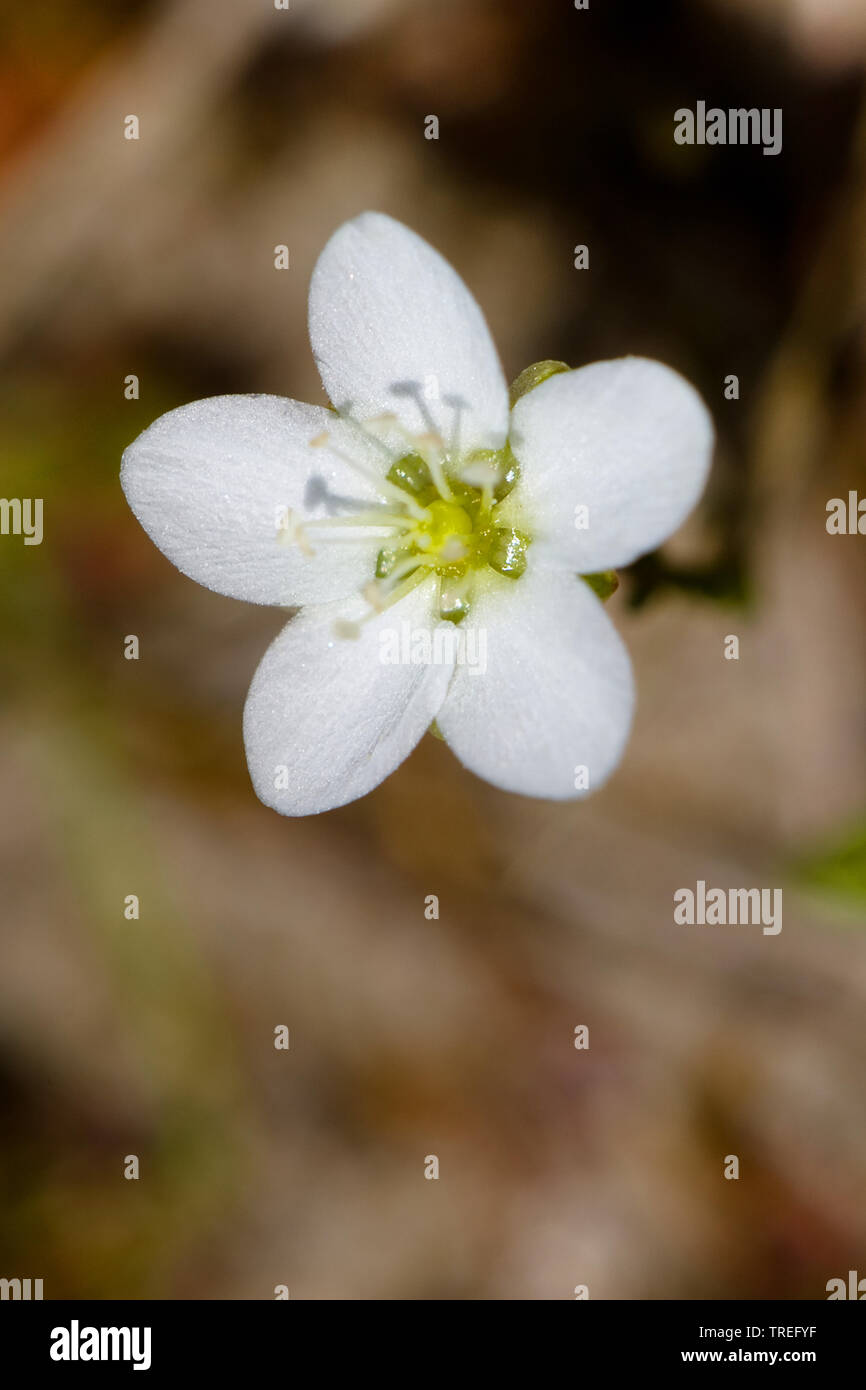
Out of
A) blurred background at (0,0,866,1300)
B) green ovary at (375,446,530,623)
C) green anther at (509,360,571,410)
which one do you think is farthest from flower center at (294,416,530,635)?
blurred background at (0,0,866,1300)

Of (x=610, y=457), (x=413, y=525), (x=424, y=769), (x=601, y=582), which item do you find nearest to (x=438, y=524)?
(x=413, y=525)

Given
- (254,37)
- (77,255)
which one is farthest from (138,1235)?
(254,37)

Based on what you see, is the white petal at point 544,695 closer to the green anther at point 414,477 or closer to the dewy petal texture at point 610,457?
the dewy petal texture at point 610,457

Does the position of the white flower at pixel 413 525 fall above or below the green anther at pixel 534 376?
below

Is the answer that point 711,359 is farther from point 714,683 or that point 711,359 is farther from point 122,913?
point 122,913

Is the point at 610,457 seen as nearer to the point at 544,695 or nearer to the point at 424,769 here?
the point at 544,695

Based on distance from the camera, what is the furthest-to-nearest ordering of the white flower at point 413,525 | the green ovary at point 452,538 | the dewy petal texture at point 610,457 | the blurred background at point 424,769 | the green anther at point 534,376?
the blurred background at point 424,769 → the green ovary at point 452,538 → the green anther at point 534,376 → the white flower at point 413,525 → the dewy petal texture at point 610,457

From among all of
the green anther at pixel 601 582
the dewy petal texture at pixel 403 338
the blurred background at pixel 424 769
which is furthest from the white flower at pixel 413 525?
the blurred background at pixel 424 769
